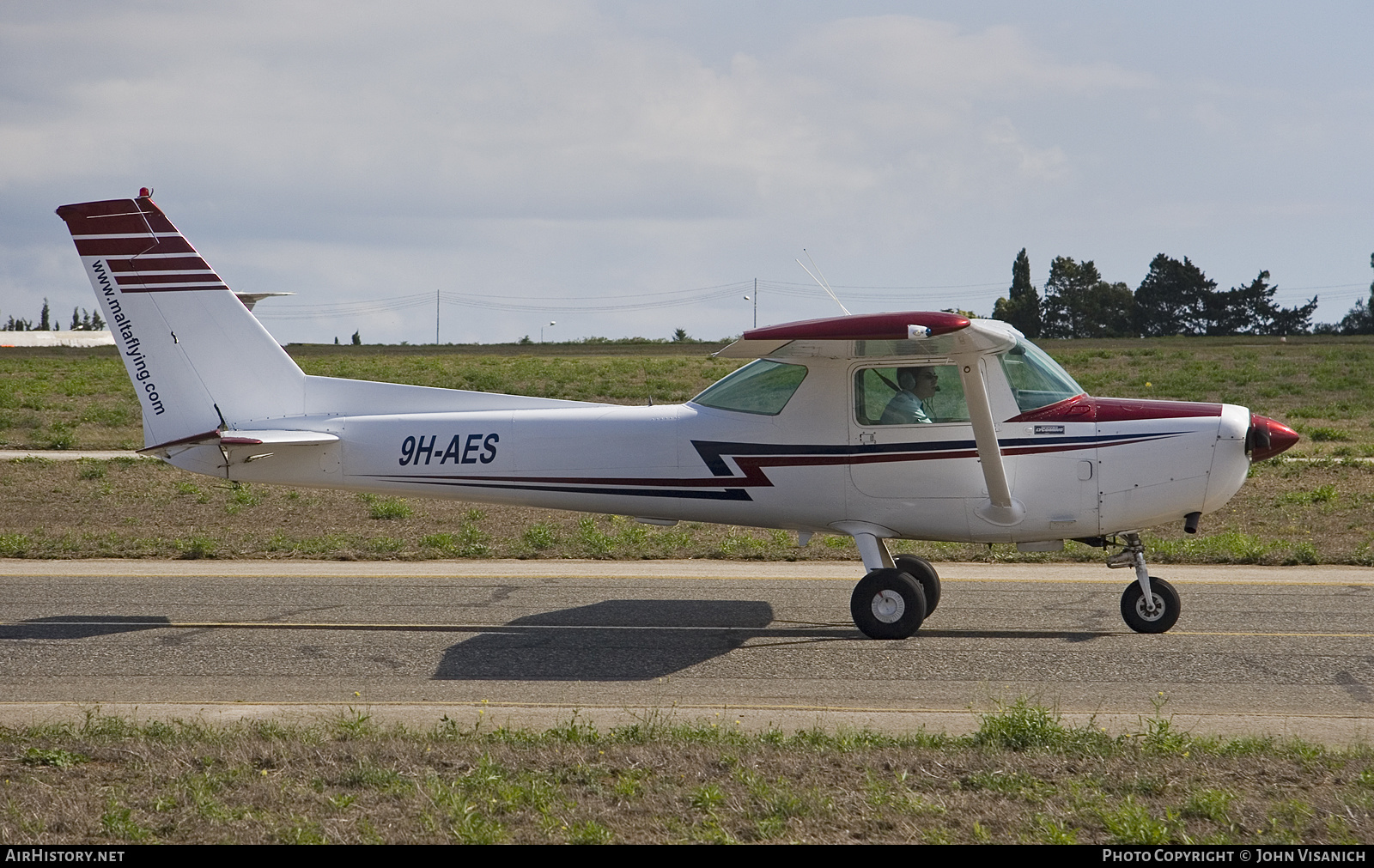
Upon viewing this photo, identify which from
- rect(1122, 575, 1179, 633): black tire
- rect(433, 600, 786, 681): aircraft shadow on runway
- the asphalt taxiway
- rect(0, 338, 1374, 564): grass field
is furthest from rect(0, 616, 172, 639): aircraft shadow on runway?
rect(1122, 575, 1179, 633): black tire

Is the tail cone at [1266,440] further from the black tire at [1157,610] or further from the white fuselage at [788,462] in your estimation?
the black tire at [1157,610]

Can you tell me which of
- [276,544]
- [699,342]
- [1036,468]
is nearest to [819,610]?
[1036,468]

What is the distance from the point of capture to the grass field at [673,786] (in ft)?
16.2

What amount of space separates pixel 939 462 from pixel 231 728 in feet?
18.1

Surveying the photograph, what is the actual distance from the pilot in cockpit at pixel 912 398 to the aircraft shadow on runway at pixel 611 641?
195 cm

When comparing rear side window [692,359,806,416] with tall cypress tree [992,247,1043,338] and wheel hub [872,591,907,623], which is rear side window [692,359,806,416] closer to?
wheel hub [872,591,907,623]

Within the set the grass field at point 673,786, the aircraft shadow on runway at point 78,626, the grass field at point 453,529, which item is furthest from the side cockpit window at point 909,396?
the aircraft shadow on runway at point 78,626

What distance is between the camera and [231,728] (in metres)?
6.76

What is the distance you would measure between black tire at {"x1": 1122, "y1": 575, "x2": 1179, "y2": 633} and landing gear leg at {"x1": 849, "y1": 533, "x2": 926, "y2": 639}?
5.40 feet

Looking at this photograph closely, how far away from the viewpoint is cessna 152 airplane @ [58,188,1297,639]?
9.23m

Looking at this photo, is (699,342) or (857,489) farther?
(699,342)
